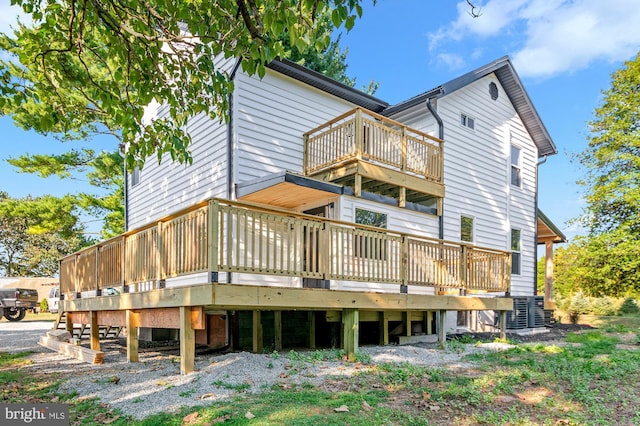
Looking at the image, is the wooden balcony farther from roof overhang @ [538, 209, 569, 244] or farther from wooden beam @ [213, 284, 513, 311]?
roof overhang @ [538, 209, 569, 244]

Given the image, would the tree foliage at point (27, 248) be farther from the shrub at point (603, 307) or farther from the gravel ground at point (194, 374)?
the shrub at point (603, 307)

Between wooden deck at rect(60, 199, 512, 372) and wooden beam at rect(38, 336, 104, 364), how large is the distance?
1.53 feet

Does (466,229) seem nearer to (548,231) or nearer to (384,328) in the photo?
(384,328)

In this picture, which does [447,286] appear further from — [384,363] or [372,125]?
[372,125]

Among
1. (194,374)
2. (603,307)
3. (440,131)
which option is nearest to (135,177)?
(440,131)

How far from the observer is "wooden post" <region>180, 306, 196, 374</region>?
6525mm

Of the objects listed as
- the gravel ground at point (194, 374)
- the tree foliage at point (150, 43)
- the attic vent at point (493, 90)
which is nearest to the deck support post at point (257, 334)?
the gravel ground at point (194, 374)

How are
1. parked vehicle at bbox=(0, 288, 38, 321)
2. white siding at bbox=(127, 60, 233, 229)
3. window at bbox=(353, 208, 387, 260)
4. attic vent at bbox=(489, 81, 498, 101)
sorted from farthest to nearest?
parked vehicle at bbox=(0, 288, 38, 321), attic vent at bbox=(489, 81, 498, 101), white siding at bbox=(127, 60, 233, 229), window at bbox=(353, 208, 387, 260)

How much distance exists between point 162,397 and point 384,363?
345cm

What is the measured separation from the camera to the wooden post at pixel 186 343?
6525 mm

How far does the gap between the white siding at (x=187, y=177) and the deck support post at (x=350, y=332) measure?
13.4 ft

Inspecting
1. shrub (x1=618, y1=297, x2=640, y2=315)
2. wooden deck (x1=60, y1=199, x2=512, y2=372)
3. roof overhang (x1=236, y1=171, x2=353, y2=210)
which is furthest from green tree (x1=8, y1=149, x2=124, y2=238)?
shrub (x1=618, y1=297, x2=640, y2=315)

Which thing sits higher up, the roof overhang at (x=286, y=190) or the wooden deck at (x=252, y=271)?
the roof overhang at (x=286, y=190)

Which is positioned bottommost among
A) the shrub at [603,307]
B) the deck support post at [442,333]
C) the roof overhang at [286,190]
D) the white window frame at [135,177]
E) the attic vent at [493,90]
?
the shrub at [603,307]
